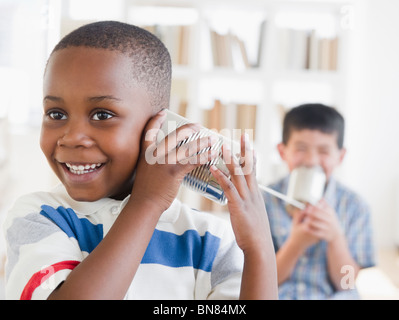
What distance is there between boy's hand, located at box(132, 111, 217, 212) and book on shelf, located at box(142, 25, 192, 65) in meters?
2.14

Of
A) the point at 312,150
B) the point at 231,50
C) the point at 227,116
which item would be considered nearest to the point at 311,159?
the point at 312,150

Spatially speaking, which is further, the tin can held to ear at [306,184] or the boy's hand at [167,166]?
the tin can held to ear at [306,184]

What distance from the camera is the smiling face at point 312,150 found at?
123 cm

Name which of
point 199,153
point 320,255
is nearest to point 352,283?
point 320,255

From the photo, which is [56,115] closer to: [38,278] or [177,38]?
[38,278]

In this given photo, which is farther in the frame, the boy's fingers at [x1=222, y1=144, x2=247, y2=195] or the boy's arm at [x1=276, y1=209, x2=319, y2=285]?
the boy's arm at [x1=276, y1=209, x2=319, y2=285]

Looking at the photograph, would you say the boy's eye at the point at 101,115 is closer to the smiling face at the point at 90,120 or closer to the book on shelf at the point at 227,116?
the smiling face at the point at 90,120

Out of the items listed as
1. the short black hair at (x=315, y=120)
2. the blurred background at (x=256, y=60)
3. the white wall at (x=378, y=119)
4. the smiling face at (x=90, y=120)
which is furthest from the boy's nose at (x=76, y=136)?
the white wall at (x=378, y=119)

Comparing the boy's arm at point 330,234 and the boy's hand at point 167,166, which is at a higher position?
the boy's hand at point 167,166

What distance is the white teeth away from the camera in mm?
534

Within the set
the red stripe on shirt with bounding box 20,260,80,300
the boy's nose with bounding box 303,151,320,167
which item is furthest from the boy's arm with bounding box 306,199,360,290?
the red stripe on shirt with bounding box 20,260,80,300

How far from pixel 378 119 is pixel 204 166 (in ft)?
9.60

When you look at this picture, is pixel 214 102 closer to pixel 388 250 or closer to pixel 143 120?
pixel 388 250

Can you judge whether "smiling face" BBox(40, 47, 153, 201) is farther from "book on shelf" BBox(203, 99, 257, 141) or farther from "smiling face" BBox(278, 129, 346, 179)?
"book on shelf" BBox(203, 99, 257, 141)
